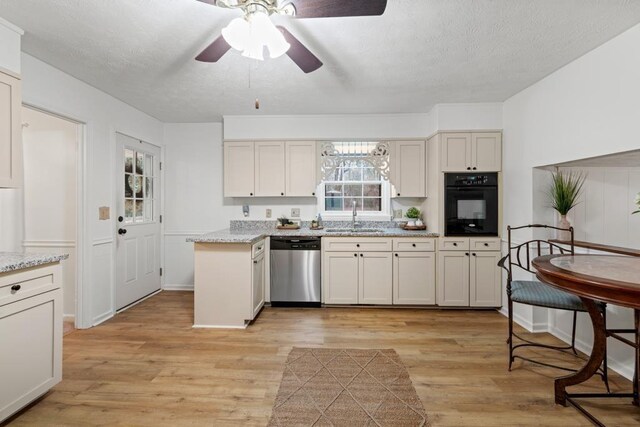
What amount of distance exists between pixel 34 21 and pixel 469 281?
14.7 ft

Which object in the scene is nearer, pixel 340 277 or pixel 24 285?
pixel 24 285

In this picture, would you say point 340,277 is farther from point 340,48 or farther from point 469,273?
point 340,48

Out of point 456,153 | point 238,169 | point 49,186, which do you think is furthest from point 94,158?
point 456,153

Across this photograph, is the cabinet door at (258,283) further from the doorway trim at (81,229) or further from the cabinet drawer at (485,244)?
the cabinet drawer at (485,244)

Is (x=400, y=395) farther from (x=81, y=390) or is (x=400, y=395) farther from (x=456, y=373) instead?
(x=81, y=390)

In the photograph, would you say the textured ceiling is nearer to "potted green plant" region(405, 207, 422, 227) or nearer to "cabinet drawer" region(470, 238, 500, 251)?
"potted green plant" region(405, 207, 422, 227)

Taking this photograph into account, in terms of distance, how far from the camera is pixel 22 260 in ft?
5.85

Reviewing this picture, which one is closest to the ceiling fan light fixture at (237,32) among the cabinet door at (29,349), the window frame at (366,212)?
the cabinet door at (29,349)

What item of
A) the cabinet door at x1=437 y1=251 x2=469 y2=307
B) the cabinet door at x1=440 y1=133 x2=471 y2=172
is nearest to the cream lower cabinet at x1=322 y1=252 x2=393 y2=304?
the cabinet door at x1=437 y1=251 x2=469 y2=307

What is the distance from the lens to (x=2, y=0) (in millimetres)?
1798

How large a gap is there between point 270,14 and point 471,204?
9.71ft

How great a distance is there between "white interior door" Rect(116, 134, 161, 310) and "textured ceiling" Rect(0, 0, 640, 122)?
0.76 meters

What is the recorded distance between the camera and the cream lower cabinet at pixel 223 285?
10.1 ft

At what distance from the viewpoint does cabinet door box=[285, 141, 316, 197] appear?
395cm
